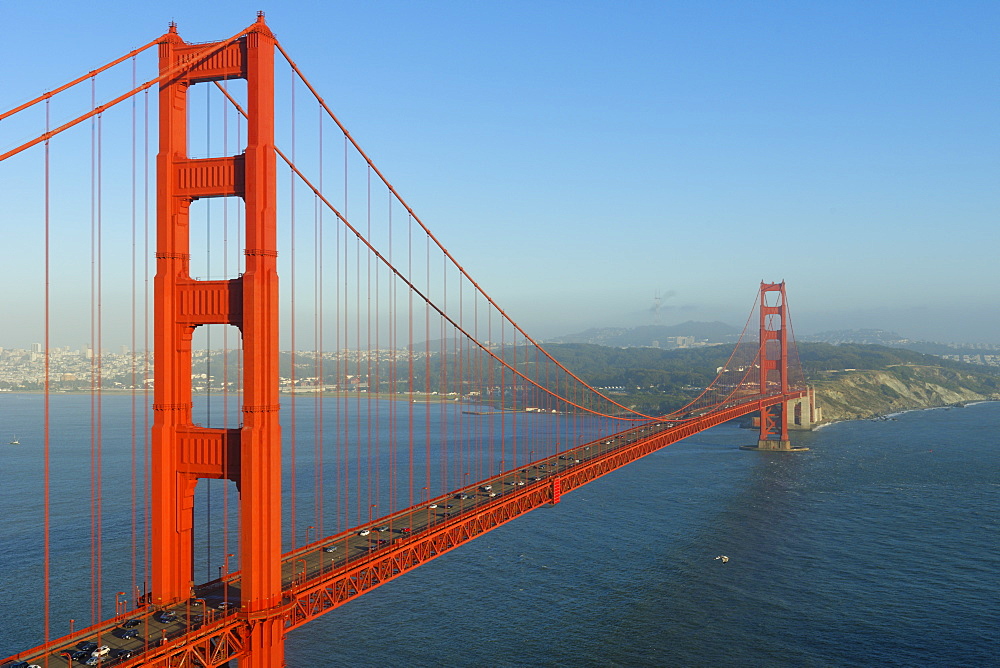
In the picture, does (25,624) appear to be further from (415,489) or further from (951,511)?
(951,511)

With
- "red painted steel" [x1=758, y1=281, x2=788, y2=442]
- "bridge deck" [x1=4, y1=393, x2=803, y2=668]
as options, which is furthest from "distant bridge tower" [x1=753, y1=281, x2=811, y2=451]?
"bridge deck" [x1=4, y1=393, x2=803, y2=668]

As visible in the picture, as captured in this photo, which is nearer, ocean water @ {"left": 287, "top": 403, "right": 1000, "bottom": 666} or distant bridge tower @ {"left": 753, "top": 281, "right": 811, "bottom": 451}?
ocean water @ {"left": 287, "top": 403, "right": 1000, "bottom": 666}

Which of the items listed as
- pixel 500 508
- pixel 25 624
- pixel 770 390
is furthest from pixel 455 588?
pixel 770 390

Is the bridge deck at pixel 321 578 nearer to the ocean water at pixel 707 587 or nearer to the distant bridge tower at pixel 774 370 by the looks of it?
the ocean water at pixel 707 587

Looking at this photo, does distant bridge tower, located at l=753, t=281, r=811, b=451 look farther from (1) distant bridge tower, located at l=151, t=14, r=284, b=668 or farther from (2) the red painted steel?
(1) distant bridge tower, located at l=151, t=14, r=284, b=668

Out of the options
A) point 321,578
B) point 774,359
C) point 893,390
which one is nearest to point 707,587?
point 321,578

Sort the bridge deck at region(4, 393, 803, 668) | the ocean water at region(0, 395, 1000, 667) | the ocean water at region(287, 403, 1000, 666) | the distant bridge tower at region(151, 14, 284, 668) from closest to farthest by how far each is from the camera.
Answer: the bridge deck at region(4, 393, 803, 668) → the distant bridge tower at region(151, 14, 284, 668) → the ocean water at region(287, 403, 1000, 666) → the ocean water at region(0, 395, 1000, 667)

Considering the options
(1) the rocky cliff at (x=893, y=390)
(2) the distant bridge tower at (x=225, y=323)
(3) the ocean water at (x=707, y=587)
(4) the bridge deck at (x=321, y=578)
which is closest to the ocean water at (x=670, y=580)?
(3) the ocean water at (x=707, y=587)
